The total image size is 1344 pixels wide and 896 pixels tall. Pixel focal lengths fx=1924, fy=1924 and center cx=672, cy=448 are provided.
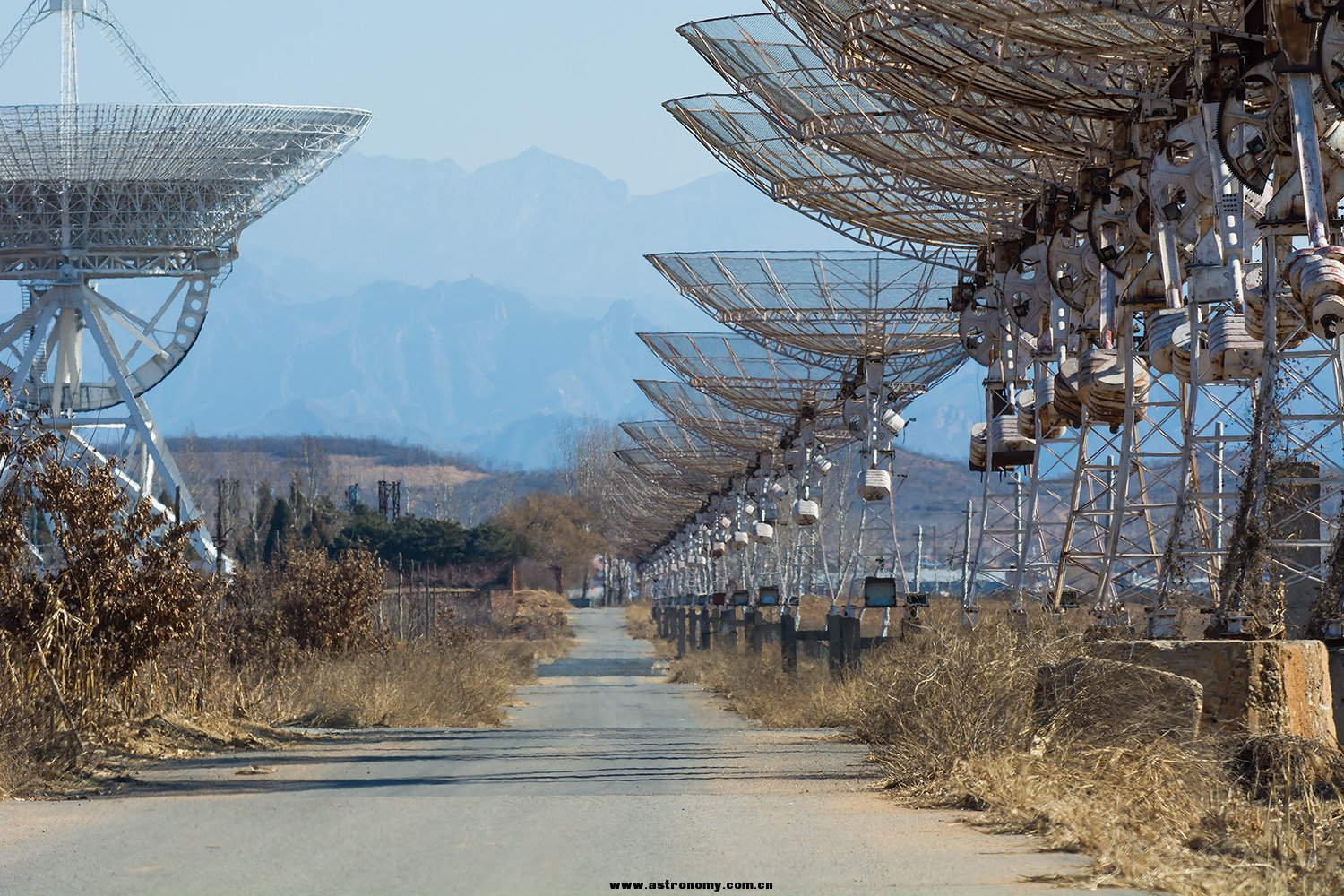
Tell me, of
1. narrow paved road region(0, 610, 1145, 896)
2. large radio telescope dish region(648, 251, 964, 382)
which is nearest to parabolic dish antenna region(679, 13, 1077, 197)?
narrow paved road region(0, 610, 1145, 896)

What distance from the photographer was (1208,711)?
1346cm

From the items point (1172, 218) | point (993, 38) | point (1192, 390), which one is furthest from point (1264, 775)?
point (993, 38)

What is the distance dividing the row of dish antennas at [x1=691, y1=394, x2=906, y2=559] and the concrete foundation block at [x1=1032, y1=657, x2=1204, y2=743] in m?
22.1

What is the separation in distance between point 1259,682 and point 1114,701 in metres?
1.02

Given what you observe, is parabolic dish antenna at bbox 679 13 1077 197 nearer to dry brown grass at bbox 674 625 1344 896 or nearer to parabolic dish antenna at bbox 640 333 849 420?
dry brown grass at bbox 674 625 1344 896

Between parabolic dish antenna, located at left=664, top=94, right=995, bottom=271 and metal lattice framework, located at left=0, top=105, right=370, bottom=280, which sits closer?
parabolic dish antenna, located at left=664, top=94, right=995, bottom=271

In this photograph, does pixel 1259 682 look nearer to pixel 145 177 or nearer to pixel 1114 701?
pixel 1114 701

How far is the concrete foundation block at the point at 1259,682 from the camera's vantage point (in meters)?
13.4

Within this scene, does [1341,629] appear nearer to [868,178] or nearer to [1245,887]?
[1245,887]

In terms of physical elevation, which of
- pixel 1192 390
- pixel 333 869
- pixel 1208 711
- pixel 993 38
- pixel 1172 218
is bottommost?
pixel 333 869

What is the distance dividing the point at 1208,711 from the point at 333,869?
20.6ft

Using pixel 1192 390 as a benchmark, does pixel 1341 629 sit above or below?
below

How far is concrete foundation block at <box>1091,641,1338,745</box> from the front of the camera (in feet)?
43.8

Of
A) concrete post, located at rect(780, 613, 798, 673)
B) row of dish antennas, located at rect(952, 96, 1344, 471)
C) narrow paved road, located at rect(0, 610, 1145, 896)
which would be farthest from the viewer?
concrete post, located at rect(780, 613, 798, 673)
